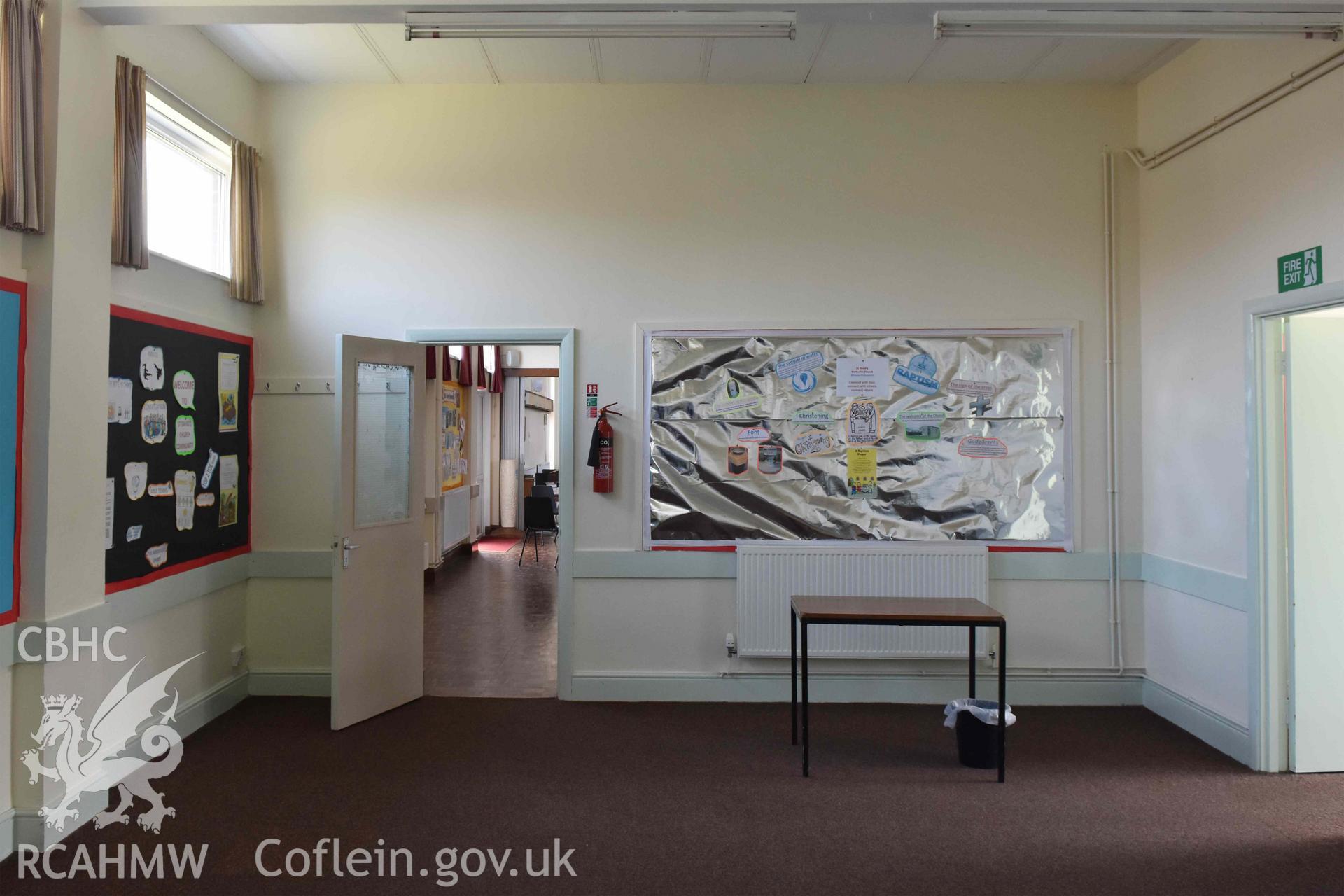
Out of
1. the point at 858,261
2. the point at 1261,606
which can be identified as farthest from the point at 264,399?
the point at 1261,606

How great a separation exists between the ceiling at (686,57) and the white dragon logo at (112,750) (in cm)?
306

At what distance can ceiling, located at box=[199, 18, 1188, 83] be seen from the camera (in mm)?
3734

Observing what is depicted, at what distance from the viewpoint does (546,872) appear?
2.54 meters

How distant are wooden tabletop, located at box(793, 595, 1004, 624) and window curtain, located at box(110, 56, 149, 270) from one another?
3217 millimetres

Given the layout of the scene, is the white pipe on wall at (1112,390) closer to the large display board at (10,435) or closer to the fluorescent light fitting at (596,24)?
the fluorescent light fitting at (596,24)

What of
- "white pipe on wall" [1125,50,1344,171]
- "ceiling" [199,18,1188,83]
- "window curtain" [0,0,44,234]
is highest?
"ceiling" [199,18,1188,83]

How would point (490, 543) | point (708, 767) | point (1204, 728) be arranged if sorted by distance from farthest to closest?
point (490, 543)
point (1204, 728)
point (708, 767)

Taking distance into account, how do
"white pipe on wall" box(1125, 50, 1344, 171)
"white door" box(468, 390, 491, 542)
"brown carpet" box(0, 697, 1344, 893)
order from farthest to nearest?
1. "white door" box(468, 390, 491, 542)
2. "white pipe on wall" box(1125, 50, 1344, 171)
3. "brown carpet" box(0, 697, 1344, 893)

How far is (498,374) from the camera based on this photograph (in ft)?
36.3

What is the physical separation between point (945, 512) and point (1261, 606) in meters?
1.41

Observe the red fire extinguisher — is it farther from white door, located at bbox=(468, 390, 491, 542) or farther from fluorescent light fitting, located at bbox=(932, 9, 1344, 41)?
white door, located at bbox=(468, 390, 491, 542)

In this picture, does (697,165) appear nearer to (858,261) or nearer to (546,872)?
(858,261)

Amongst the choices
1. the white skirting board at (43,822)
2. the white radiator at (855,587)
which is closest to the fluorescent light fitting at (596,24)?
the white radiator at (855,587)

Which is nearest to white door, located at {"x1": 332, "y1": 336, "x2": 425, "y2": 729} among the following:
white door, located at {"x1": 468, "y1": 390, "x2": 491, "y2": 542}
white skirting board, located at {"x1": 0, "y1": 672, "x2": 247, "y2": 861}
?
white skirting board, located at {"x1": 0, "y1": 672, "x2": 247, "y2": 861}
